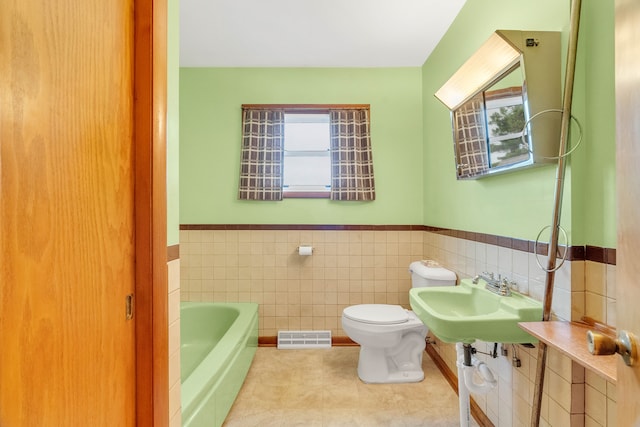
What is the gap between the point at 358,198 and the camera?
2.58 meters

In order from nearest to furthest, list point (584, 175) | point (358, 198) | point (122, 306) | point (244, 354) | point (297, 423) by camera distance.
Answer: point (122, 306)
point (584, 175)
point (297, 423)
point (244, 354)
point (358, 198)

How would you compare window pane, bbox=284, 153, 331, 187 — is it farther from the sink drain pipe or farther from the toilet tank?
the sink drain pipe

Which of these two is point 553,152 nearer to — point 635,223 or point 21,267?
point 635,223

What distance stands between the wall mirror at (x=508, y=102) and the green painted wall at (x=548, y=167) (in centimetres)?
7

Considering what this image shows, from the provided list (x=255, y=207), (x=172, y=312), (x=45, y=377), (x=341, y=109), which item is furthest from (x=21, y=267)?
(x=341, y=109)

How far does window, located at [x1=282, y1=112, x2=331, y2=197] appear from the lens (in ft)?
8.77

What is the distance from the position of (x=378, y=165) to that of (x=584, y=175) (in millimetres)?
1641

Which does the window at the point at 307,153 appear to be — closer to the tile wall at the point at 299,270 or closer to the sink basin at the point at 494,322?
the tile wall at the point at 299,270

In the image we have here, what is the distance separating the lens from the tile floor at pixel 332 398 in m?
1.68

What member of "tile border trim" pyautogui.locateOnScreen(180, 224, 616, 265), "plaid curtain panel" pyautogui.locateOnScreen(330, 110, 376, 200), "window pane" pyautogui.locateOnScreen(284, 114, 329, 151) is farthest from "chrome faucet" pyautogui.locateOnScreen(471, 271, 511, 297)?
"window pane" pyautogui.locateOnScreen(284, 114, 329, 151)

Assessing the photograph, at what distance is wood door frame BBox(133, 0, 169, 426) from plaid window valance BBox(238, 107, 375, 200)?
1.73 meters

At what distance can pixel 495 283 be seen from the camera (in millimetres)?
1497

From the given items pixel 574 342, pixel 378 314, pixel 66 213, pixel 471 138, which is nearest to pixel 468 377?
pixel 574 342

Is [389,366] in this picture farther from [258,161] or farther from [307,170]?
[258,161]
